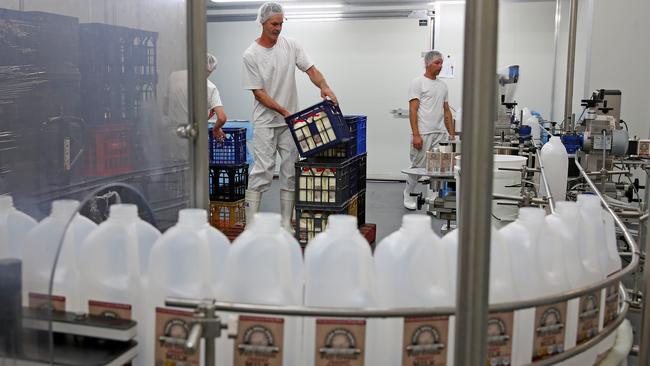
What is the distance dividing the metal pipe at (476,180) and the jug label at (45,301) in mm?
689

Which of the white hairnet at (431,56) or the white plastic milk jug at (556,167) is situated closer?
the white plastic milk jug at (556,167)

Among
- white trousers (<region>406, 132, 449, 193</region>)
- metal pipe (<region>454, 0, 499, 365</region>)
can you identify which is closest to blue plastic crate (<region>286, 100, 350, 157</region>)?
white trousers (<region>406, 132, 449, 193</region>)

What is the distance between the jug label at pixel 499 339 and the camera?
3.34 ft

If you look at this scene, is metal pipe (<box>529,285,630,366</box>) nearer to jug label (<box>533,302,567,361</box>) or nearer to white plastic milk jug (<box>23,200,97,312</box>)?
jug label (<box>533,302,567,361</box>)

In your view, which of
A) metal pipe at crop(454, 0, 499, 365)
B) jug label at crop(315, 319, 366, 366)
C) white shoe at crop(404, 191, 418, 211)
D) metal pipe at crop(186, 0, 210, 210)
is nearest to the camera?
metal pipe at crop(454, 0, 499, 365)

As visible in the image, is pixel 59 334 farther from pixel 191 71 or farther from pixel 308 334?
pixel 191 71

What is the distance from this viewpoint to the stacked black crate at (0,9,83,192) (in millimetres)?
1801

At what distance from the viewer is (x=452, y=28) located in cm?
811

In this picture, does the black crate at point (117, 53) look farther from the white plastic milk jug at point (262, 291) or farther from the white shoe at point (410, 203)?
the white shoe at point (410, 203)

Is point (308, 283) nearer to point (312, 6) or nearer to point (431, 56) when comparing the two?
point (431, 56)

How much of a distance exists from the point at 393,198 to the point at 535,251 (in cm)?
594

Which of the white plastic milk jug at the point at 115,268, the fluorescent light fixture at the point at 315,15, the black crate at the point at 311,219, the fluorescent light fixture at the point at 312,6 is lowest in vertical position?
the black crate at the point at 311,219

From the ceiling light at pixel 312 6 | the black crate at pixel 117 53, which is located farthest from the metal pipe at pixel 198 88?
the ceiling light at pixel 312 6

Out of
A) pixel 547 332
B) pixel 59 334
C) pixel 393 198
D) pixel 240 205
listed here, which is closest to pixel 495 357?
pixel 547 332
